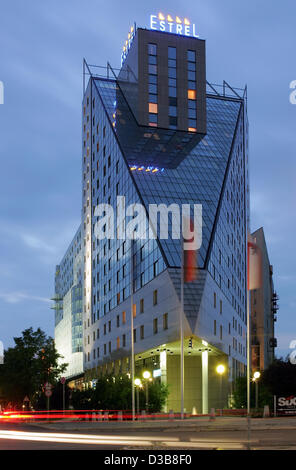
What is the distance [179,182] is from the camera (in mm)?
70500

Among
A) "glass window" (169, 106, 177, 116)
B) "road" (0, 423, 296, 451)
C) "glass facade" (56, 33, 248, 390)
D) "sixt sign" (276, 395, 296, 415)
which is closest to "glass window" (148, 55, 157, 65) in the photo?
"glass facade" (56, 33, 248, 390)

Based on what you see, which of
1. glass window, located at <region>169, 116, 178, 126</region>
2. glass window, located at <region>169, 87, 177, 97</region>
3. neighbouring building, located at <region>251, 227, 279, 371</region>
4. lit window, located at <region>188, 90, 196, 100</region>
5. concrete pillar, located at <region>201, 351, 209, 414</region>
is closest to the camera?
concrete pillar, located at <region>201, 351, 209, 414</region>

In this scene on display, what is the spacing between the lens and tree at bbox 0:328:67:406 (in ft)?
269

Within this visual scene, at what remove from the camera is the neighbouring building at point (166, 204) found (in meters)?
64.5

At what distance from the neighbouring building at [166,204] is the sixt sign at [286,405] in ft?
35.9

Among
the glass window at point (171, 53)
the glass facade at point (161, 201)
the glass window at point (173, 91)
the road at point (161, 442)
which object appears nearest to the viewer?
the road at point (161, 442)

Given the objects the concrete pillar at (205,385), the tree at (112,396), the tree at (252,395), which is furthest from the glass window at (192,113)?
the tree at (112,396)

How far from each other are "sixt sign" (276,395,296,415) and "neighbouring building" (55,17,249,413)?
10948mm

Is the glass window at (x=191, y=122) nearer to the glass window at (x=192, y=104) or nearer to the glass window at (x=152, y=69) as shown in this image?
the glass window at (x=192, y=104)

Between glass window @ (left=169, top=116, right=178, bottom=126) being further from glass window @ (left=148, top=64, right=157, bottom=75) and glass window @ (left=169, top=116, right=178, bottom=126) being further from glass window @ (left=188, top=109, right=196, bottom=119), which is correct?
glass window @ (left=148, top=64, right=157, bottom=75)

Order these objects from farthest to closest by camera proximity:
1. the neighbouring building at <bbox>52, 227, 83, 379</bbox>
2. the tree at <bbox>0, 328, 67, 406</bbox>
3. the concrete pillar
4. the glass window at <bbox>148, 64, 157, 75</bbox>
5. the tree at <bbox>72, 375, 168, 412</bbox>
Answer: the neighbouring building at <bbox>52, 227, 83, 379</bbox> < the glass window at <bbox>148, 64, 157, 75</bbox> < the tree at <bbox>0, 328, 67, 406</bbox> < the concrete pillar < the tree at <bbox>72, 375, 168, 412</bbox>
